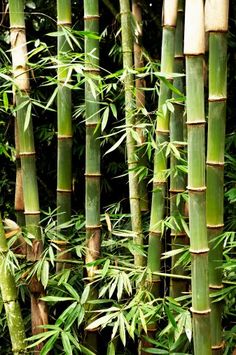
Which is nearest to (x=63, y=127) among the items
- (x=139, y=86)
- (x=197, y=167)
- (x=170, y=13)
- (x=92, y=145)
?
(x=92, y=145)

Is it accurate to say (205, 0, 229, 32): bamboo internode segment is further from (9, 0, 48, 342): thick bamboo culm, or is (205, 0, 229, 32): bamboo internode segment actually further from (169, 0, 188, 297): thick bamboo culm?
(9, 0, 48, 342): thick bamboo culm

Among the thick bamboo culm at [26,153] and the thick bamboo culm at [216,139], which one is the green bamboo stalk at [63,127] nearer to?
the thick bamboo culm at [26,153]

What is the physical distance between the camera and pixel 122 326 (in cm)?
152

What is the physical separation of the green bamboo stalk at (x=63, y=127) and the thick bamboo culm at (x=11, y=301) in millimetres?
232

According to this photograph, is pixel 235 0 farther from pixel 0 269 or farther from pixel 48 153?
pixel 0 269

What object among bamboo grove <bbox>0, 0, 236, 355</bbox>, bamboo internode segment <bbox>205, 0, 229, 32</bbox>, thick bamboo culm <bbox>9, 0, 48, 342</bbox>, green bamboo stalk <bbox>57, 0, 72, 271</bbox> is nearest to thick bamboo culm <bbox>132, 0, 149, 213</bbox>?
bamboo grove <bbox>0, 0, 236, 355</bbox>

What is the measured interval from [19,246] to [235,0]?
1.34 meters

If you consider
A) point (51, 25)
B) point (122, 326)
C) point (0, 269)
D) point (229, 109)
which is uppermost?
point (51, 25)

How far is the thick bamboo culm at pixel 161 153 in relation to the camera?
1.59 meters

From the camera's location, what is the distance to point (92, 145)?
1.75 metres

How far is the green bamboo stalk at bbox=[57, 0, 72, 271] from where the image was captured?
1.73 meters

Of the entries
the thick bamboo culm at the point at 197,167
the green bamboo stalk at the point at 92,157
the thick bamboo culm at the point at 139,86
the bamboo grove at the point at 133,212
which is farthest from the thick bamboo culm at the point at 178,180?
the thick bamboo culm at the point at 197,167

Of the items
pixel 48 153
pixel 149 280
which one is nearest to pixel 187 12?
pixel 149 280

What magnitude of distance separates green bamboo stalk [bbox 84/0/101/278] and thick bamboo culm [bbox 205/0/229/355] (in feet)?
1.29
